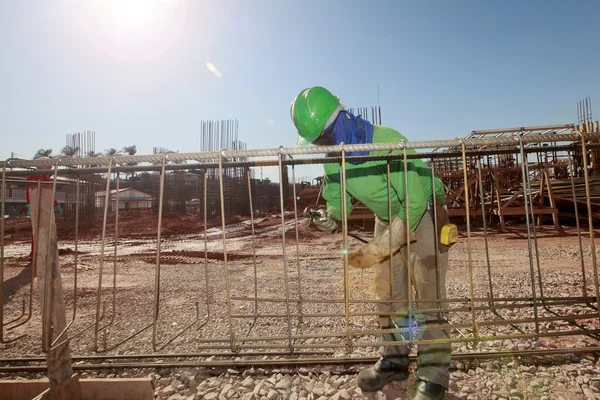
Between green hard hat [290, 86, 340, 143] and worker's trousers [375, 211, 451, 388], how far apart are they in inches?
37.2

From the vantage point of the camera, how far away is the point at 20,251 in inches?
385

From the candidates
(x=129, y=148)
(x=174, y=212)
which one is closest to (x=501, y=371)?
(x=174, y=212)

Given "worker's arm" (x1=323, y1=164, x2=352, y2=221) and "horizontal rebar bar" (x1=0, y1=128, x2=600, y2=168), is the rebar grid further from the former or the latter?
"worker's arm" (x1=323, y1=164, x2=352, y2=221)

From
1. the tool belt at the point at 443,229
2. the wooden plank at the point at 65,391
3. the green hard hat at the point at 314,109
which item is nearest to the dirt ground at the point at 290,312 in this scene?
the tool belt at the point at 443,229

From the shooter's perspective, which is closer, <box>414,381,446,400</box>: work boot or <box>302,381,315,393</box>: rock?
<box>414,381,446,400</box>: work boot

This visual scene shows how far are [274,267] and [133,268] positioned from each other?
3.15 m

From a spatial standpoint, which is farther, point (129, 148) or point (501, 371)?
point (129, 148)

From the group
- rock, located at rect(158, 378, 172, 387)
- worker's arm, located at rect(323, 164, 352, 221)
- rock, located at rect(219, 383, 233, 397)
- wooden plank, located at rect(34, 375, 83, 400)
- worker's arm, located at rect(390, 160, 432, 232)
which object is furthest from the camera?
worker's arm, located at rect(323, 164, 352, 221)

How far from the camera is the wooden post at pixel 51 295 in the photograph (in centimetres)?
171

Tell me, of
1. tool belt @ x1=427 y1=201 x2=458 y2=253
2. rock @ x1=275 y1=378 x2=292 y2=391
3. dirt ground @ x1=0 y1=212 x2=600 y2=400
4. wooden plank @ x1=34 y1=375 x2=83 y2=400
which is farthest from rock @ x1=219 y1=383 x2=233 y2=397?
tool belt @ x1=427 y1=201 x2=458 y2=253

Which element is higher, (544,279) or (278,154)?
(278,154)

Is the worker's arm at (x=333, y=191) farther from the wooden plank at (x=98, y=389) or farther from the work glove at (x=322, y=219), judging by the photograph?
the wooden plank at (x=98, y=389)

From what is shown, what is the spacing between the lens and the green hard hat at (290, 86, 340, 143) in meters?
1.90

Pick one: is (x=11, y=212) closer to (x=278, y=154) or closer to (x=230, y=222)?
(x=230, y=222)
